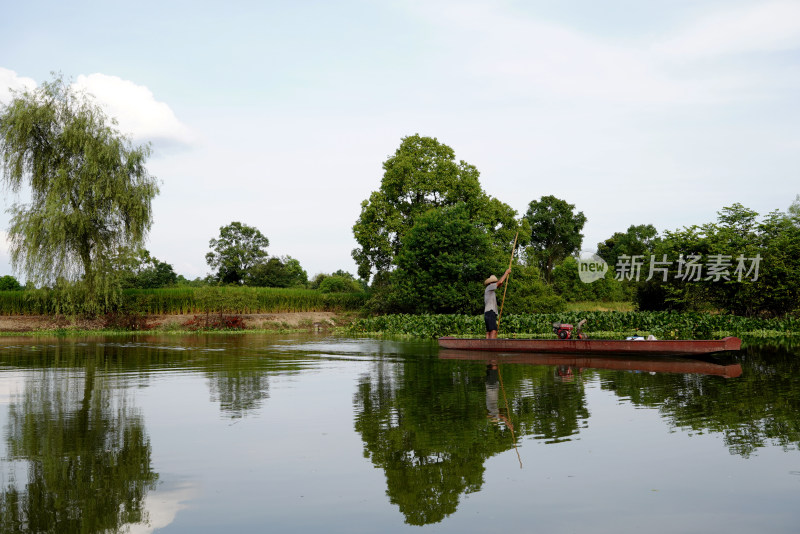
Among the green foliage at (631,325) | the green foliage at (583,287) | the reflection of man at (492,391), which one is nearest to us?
the reflection of man at (492,391)

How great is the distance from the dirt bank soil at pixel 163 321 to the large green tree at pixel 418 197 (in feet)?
21.4

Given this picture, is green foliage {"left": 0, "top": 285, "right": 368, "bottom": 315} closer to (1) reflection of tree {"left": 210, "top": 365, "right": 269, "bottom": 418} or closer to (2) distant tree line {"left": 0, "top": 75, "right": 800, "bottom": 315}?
(2) distant tree line {"left": 0, "top": 75, "right": 800, "bottom": 315}

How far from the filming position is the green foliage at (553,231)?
70125 millimetres

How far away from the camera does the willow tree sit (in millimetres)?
39344

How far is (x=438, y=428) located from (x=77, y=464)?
4.00 m

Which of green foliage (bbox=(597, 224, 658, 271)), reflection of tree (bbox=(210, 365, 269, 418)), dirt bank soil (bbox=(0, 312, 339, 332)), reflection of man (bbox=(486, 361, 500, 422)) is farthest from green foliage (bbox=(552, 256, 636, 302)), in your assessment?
reflection of tree (bbox=(210, 365, 269, 418))

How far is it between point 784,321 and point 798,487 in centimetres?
3133

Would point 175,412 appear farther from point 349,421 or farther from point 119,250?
point 119,250

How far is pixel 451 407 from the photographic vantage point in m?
10.0

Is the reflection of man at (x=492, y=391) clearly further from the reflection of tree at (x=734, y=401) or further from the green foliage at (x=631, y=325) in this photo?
the green foliage at (x=631, y=325)

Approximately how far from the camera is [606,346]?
18.7m

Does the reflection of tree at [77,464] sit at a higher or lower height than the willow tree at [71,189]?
lower

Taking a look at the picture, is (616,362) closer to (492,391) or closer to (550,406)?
(492,391)

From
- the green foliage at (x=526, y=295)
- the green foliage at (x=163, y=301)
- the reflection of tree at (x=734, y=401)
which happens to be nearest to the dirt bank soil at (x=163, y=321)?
the green foliage at (x=163, y=301)
